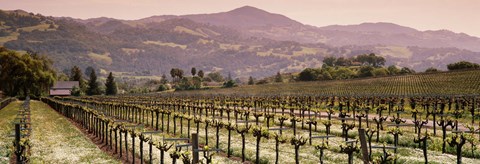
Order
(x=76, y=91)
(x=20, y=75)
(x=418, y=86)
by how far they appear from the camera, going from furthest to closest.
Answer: (x=76, y=91), (x=20, y=75), (x=418, y=86)

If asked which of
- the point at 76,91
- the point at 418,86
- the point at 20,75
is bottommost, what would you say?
the point at 76,91

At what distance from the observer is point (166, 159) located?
30.5 meters

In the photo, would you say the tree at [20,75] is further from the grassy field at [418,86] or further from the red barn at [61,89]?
the grassy field at [418,86]

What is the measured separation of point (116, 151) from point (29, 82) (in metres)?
104

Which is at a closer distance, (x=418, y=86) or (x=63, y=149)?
(x=63, y=149)

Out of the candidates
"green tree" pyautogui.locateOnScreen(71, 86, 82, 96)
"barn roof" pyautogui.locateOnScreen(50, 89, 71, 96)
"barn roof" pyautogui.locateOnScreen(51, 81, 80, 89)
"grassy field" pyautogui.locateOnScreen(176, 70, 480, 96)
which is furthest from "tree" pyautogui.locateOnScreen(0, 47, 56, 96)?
"grassy field" pyautogui.locateOnScreen(176, 70, 480, 96)

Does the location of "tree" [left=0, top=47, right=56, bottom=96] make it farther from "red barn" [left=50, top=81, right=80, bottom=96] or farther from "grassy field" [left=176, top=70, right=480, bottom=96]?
"grassy field" [left=176, top=70, right=480, bottom=96]

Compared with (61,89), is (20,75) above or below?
above

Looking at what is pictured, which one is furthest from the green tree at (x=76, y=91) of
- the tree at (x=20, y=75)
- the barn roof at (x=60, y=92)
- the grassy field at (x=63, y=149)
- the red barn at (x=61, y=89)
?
the grassy field at (x=63, y=149)

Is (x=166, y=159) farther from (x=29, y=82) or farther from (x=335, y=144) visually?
(x=29, y=82)

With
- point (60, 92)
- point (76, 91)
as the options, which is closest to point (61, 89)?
point (60, 92)

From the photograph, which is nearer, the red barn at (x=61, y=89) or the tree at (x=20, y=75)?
the tree at (x=20, y=75)

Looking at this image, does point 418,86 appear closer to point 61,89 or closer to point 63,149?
point 63,149

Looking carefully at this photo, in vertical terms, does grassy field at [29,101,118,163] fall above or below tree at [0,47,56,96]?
below
